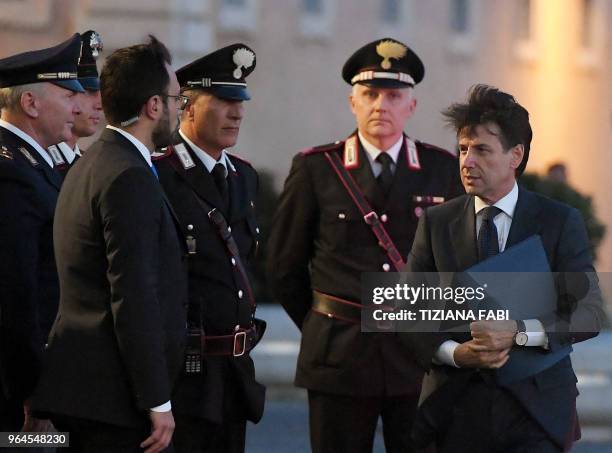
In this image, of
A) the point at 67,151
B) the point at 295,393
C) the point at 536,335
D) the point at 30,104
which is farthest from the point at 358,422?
the point at 295,393

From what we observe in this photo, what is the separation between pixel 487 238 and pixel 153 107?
113cm

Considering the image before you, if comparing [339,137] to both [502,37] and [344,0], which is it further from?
[502,37]

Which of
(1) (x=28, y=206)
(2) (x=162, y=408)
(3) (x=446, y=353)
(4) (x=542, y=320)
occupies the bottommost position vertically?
(2) (x=162, y=408)

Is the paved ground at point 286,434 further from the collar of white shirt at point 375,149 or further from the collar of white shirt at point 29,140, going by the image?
the collar of white shirt at point 29,140

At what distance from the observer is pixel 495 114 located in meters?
5.95

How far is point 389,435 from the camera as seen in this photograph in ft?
24.2

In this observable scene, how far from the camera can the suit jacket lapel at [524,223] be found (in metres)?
5.86

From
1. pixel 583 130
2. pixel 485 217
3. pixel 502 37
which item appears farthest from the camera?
pixel 583 130

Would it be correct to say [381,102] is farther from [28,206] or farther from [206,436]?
[28,206]

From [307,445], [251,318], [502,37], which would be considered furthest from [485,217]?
[502,37]

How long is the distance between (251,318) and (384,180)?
1.12 metres

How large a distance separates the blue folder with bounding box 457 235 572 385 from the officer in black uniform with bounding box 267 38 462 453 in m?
1.64

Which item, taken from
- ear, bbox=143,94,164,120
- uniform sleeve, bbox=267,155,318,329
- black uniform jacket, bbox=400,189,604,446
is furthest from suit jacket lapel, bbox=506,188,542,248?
uniform sleeve, bbox=267,155,318,329

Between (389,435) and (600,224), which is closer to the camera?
(389,435)
